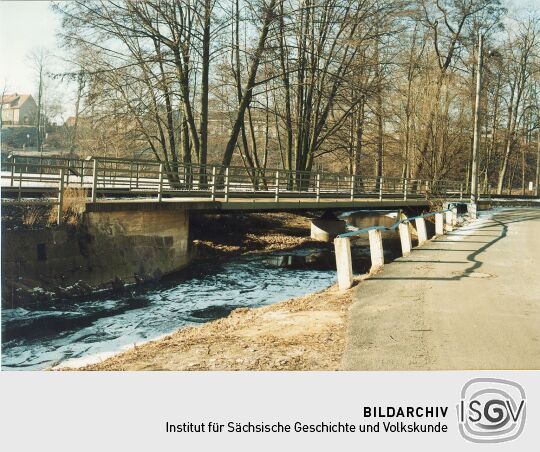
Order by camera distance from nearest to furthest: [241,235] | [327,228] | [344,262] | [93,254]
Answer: [344,262]
[93,254]
[241,235]
[327,228]

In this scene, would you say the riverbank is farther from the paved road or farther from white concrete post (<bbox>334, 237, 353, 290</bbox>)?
white concrete post (<bbox>334, 237, 353, 290</bbox>)

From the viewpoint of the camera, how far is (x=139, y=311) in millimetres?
10516

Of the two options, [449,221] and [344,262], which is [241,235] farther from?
[344,262]

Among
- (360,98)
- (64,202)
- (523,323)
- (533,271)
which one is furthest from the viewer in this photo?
(360,98)

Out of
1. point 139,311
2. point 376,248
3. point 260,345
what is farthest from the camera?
point 139,311

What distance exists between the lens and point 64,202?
12.0 metres

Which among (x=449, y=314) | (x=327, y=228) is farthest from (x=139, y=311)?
(x=327, y=228)

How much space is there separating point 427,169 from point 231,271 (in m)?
21.3

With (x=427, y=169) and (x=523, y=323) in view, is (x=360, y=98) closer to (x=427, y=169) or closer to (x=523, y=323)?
(x=427, y=169)

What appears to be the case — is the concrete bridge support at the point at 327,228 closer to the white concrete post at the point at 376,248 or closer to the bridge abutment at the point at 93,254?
the bridge abutment at the point at 93,254
